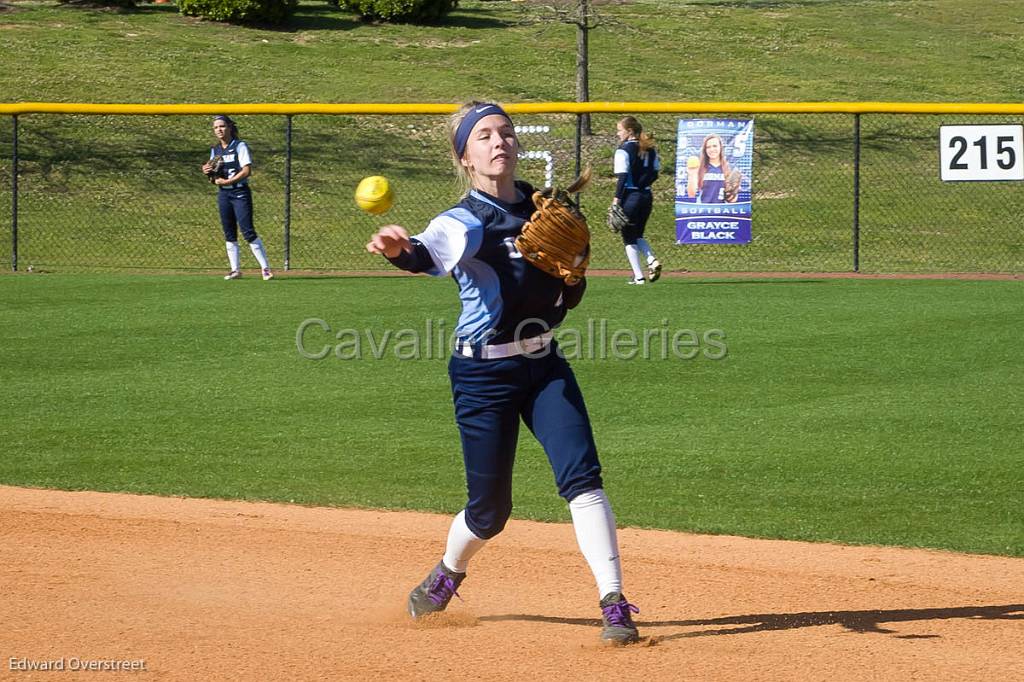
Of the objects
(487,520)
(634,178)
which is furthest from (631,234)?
(487,520)

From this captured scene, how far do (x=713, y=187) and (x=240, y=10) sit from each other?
1819cm

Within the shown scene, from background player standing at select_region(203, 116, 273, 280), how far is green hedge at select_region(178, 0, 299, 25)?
1716 centimetres

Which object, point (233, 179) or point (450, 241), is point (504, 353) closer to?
point (450, 241)

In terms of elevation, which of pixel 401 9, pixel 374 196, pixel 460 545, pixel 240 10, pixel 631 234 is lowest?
pixel 460 545

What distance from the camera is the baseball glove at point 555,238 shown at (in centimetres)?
427

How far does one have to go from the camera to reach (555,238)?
14.0ft

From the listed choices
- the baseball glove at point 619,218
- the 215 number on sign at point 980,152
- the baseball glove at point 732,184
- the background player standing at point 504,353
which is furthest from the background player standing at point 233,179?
the background player standing at point 504,353

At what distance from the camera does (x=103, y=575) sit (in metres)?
5.52

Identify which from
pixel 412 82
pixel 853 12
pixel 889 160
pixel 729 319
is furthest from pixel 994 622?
pixel 853 12

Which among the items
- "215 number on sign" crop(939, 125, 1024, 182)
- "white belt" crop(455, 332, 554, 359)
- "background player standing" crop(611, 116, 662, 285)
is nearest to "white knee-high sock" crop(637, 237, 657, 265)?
"background player standing" crop(611, 116, 662, 285)

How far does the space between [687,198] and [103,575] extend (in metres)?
13.5

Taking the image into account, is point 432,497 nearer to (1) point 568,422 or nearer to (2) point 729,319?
(1) point 568,422

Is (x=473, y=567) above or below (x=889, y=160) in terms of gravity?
A: below

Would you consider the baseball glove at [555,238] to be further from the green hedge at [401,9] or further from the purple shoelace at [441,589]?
the green hedge at [401,9]
